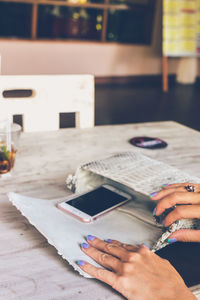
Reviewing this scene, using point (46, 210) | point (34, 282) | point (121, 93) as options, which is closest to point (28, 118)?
point (46, 210)

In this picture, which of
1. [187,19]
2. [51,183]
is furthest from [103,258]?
[187,19]

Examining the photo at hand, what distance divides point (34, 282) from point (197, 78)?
6.15m

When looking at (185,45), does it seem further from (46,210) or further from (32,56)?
(46,210)

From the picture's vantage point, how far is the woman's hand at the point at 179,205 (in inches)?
23.6

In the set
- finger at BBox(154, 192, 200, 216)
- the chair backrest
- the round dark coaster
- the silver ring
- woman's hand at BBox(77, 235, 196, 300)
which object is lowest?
woman's hand at BBox(77, 235, 196, 300)

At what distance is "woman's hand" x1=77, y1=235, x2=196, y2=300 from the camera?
0.48 metres

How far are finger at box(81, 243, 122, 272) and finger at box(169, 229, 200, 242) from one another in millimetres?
122

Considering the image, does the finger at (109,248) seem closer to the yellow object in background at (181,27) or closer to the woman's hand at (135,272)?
the woman's hand at (135,272)

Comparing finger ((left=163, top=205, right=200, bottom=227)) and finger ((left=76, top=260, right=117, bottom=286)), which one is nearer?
finger ((left=76, top=260, right=117, bottom=286))

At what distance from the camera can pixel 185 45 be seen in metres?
5.63

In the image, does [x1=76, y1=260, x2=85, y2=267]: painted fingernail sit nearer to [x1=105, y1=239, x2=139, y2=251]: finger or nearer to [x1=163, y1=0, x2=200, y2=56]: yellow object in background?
[x1=105, y1=239, x2=139, y2=251]: finger

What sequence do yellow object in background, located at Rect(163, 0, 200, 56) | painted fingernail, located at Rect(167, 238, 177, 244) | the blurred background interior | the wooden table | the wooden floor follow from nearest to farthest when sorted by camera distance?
the wooden table < painted fingernail, located at Rect(167, 238, 177, 244) < the wooden floor < the blurred background interior < yellow object in background, located at Rect(163, 0, 200, 56)

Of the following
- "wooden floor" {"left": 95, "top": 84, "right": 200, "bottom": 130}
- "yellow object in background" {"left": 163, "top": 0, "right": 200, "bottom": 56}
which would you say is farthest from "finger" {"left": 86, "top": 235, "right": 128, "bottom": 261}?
"yellow object in background" {"left": 163, "top": 0, "right": 200, "bottom": 56}

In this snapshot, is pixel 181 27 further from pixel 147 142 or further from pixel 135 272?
pixel 135 272
